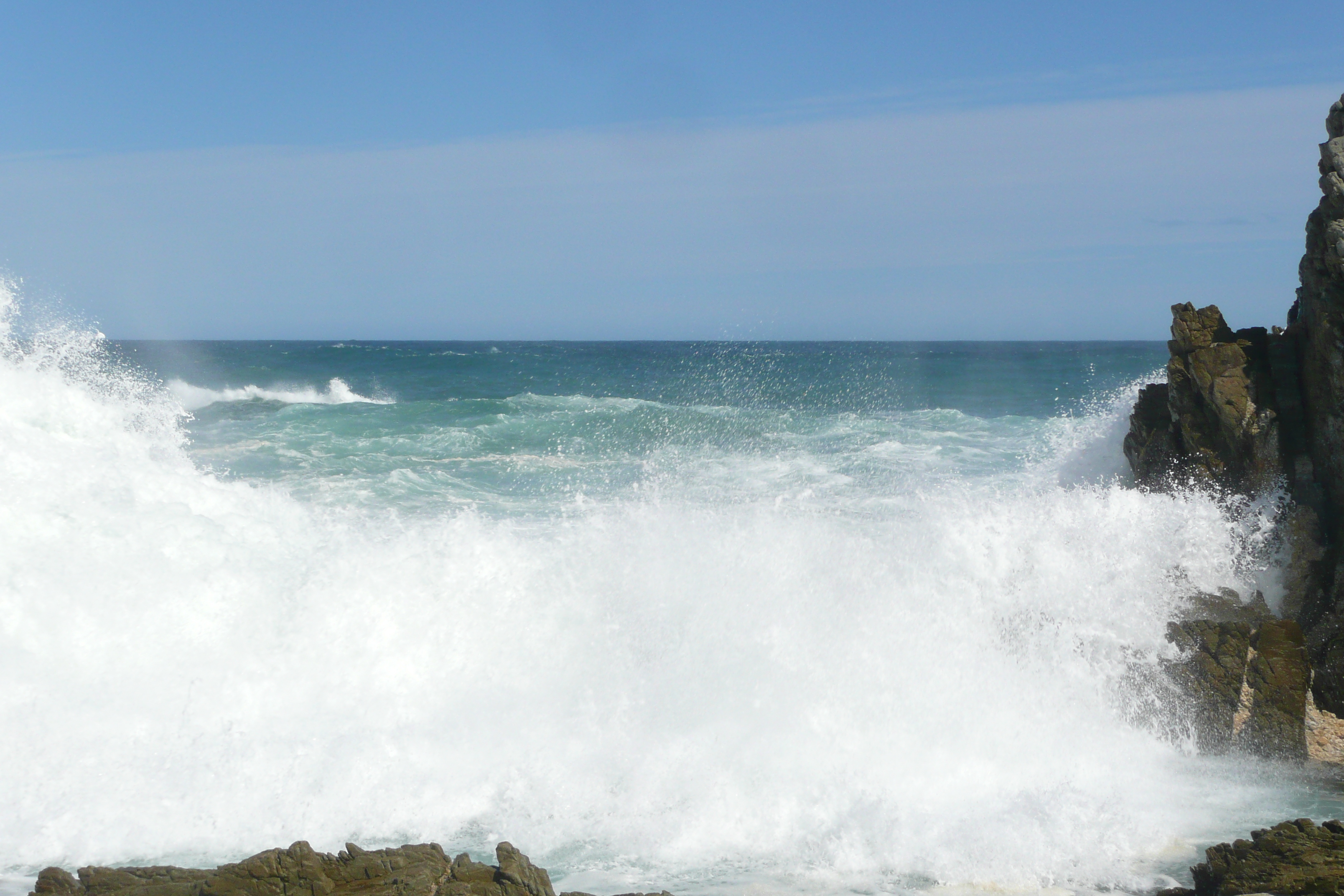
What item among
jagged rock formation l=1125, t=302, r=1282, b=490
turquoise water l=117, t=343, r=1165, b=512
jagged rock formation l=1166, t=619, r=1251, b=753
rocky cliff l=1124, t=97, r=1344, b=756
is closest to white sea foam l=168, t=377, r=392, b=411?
turquoise water l=117, t=343, r=1165, b=512

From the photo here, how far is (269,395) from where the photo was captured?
28703 millimetres

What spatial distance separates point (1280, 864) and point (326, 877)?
13.8 feet

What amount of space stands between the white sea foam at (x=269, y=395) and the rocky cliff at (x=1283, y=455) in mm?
20438

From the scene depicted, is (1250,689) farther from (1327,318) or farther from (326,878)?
(326,878)

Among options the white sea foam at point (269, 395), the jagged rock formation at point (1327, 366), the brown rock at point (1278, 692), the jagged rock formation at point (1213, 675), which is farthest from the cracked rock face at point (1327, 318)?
the white sea foam at point (269, 395)

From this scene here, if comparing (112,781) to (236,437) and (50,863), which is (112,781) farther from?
(236,437)

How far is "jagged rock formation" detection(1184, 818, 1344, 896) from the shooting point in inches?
175

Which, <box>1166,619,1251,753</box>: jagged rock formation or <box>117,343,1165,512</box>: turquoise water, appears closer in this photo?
<box>1166,619,1251,753</box>: jagged rock formation

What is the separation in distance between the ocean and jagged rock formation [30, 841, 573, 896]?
855 mm

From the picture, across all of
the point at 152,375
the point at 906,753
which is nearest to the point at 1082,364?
the point at 152,375

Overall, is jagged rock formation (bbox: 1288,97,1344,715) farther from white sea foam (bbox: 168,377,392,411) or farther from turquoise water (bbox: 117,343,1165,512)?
white sea foam (bbox: 168,377,392,411)

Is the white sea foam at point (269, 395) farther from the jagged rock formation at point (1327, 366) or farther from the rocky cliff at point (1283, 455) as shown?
the jagged rock formation at point (1327, 366)

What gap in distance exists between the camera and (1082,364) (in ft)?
180

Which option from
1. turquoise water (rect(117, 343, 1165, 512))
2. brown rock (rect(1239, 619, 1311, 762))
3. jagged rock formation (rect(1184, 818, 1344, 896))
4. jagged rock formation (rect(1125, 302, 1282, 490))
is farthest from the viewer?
turquoise water (rect(117, 343, 1165, 512))
